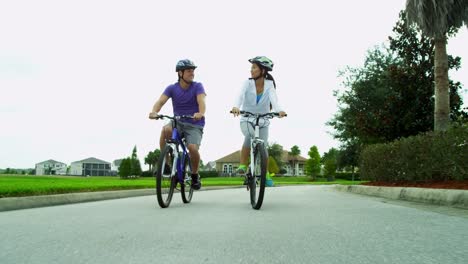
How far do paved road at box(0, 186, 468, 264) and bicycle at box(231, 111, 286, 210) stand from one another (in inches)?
27.1

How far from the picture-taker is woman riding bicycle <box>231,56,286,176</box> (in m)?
7.72

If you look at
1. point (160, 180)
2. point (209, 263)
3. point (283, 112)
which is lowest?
point (209, 263)

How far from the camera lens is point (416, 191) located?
9.65 m

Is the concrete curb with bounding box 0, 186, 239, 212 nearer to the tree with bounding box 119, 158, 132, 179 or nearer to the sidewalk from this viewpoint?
the sidewalk

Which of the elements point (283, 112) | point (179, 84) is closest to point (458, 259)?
point (283, 112)

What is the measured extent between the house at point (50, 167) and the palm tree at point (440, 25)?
15382cm

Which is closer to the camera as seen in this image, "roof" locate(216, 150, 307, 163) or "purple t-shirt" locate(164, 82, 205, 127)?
"purple t-shirt" locate(164, 82, 205, 127)

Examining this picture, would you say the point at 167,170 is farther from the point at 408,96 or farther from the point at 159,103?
the point at 408,96

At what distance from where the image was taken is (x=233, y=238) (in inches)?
165

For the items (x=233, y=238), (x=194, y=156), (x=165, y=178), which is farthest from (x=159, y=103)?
(x=233, y=238)

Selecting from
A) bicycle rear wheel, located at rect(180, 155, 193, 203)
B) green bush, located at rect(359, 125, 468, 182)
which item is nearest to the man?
bicycle rear wheel, located at rect(180, 155, 193, 203)

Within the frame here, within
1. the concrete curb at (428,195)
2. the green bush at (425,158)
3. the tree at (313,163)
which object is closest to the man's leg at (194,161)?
the concrete curb at (428,195)

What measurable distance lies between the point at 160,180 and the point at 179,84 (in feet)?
6.53

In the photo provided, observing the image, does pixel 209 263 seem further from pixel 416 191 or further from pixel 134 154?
pixel 134 154
